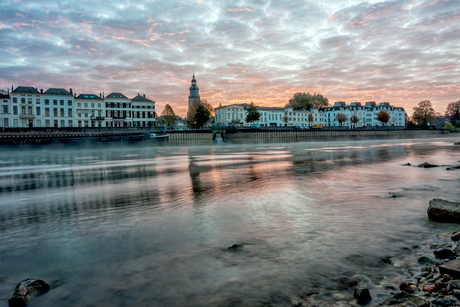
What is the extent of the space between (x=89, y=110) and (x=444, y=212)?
98046mm

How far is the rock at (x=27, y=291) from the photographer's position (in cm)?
395

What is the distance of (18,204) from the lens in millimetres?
10602

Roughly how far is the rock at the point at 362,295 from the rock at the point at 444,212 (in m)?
4.67

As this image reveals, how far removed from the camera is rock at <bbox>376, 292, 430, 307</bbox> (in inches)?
133

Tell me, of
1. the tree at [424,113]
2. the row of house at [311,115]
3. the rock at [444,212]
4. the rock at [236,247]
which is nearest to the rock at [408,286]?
the rock at [236,247]

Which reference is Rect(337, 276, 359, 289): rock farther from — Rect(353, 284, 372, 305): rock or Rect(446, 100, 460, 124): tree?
Rect(446, 100, 460, 124): tree

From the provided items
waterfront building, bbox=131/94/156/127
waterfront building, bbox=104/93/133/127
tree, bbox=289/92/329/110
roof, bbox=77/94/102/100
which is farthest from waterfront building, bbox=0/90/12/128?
tree, bbox=289/92/329/110

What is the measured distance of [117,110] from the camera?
94688 mm

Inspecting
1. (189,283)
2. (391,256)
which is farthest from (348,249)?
(189,283)

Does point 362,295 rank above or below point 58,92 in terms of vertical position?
below

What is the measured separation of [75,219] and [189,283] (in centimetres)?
552

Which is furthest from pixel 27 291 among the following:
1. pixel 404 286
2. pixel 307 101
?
pixel 307 101

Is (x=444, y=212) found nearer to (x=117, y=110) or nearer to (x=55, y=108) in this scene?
(x=55, y=108)

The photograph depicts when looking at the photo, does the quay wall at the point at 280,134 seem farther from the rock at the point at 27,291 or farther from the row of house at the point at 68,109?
the rock at the point at 27,291
